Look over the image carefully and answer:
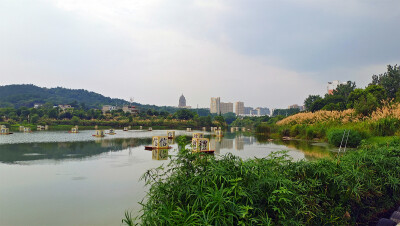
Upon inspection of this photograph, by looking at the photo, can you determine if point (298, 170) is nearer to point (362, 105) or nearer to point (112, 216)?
point (112, 216)

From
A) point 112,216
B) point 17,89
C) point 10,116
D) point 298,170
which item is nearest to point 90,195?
point 112,216

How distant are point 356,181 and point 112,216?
148 inches

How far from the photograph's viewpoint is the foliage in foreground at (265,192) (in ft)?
7.26

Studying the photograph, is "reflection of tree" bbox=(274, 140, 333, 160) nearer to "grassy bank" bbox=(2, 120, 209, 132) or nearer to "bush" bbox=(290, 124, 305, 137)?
"bush" bbox=(290, 124, 305, 137)

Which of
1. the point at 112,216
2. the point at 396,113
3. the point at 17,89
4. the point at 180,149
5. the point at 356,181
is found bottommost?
the point at 112,216

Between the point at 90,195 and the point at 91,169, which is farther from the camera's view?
the point at 91,169

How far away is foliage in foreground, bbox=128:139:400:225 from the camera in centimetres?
221

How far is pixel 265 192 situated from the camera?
8.32 feet

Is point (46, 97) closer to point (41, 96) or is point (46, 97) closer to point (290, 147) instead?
point (41, 96)

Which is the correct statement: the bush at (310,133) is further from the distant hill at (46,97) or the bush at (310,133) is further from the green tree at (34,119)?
the distant hill at (46,97)

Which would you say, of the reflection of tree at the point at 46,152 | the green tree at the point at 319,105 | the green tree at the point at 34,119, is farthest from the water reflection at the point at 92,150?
the green tree at the point at 34,119

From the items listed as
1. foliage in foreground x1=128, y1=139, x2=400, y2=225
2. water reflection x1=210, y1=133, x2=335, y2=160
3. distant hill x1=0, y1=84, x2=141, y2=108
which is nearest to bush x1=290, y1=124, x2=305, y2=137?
water reflection x1=210, y1=133, x2=335, y2=160

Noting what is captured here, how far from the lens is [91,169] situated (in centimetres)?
841

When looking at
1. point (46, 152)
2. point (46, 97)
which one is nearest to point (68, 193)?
point (46, 152)
